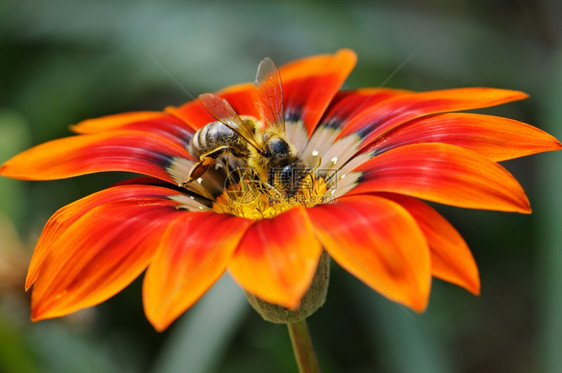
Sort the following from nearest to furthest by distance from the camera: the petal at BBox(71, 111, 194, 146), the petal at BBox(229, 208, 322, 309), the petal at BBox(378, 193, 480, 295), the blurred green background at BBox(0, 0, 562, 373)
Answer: the petal at BBox(229, 208, 322, 309)
the petal at BBox(378, 193, 480, 295)
the petal at BBox(71, 111, 194, 146)
the blurred green background at BBox(0, 0, 562, 373)

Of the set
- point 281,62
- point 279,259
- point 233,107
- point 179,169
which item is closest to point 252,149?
point 179,169

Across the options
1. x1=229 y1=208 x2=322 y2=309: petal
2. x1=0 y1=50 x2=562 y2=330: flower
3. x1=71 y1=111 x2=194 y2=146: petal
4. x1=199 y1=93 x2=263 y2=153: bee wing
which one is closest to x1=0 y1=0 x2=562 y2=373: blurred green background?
x1=71 y1=111 x2=194 y2=146: petal

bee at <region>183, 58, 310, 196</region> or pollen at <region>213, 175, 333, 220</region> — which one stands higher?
bee at <region>183, 58, 310, 196</region>

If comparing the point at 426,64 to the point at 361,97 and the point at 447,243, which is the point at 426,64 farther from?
the point at 447,243

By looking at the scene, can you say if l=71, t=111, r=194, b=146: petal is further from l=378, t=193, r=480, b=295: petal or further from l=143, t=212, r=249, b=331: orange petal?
l=378, t=193, r=480, b=295: petal

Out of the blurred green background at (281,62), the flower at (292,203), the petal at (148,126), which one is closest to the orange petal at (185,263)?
the flower at (292,203)

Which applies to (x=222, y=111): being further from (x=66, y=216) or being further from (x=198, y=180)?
(x=66, y=216)

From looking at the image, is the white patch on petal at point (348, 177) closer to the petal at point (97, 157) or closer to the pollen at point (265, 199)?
the pollen at point (265, 199)

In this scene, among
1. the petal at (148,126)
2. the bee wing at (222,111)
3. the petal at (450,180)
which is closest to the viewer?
the petal at (450,180)
